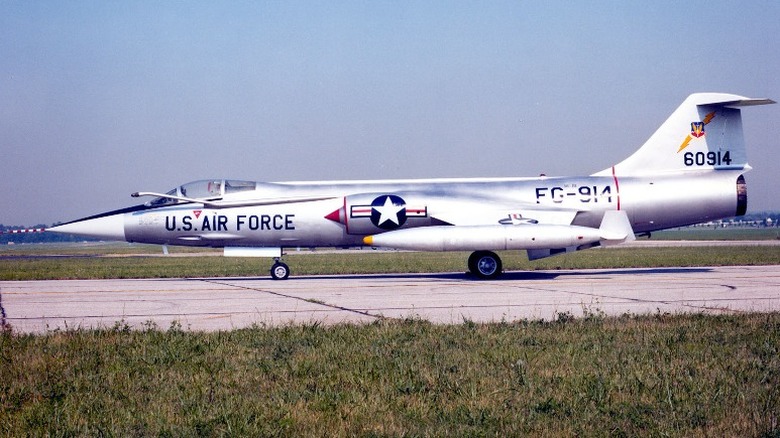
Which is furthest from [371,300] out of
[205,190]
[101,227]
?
[101,227]

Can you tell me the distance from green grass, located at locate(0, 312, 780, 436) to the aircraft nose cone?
1324 centimetres

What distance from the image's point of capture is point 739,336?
8844 mm

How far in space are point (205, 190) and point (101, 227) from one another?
3176 mm

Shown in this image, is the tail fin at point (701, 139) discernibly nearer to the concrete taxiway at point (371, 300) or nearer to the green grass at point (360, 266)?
the concrete taxiway at point (371, 300)

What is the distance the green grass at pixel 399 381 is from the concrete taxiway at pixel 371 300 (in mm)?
1951

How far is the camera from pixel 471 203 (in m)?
22.0

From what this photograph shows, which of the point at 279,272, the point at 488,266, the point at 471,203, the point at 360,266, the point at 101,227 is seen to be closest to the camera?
the point at 488,266

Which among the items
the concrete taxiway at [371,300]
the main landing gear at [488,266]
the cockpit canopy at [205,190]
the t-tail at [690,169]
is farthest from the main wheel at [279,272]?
the t-tail at [690,169]

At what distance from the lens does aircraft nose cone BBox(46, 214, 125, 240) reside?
2236 centimetres

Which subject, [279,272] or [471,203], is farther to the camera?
[279,272]

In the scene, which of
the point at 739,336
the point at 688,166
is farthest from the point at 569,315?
the point at 688,166

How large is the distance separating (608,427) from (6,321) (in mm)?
10022

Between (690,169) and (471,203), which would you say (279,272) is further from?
(690,169)

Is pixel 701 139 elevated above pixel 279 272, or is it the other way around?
pixel 701 139
